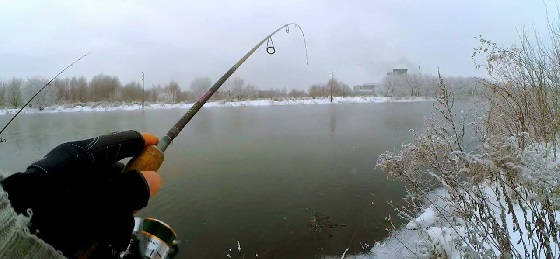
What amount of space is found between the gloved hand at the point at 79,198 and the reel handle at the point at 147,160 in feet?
0.91

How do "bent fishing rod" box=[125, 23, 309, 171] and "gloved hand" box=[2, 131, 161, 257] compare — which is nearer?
"gloved hand" box=[2, 131, 161, 257]

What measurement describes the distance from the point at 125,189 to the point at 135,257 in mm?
568

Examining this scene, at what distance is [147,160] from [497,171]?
8.47 feet

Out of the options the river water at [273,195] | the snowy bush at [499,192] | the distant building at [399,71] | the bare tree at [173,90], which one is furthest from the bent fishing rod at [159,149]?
the distant building at [399,71]

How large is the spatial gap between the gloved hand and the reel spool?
40 cm

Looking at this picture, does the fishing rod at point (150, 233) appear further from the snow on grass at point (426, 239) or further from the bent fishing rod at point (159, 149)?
the snow on grass at point (426, 239)

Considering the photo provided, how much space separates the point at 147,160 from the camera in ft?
6.39

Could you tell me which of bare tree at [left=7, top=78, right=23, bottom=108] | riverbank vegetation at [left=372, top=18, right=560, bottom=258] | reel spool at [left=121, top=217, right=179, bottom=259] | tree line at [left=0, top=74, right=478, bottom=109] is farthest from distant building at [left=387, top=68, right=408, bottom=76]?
reel spool at [left=121, top=217, right=179, bottom=259]

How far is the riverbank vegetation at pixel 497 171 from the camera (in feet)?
8.67

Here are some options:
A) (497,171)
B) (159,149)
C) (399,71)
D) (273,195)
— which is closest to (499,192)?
(497,171)

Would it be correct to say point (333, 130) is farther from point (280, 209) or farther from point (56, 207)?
point (56, 207)

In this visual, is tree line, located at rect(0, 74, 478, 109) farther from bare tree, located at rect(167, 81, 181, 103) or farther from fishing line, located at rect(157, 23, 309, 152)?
fishing line, located at rect(157, 23, 309, 152)

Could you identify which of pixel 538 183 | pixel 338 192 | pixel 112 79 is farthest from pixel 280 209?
pixel 112 79

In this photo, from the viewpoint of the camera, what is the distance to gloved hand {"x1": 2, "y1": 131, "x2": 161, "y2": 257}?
0.96 metres
